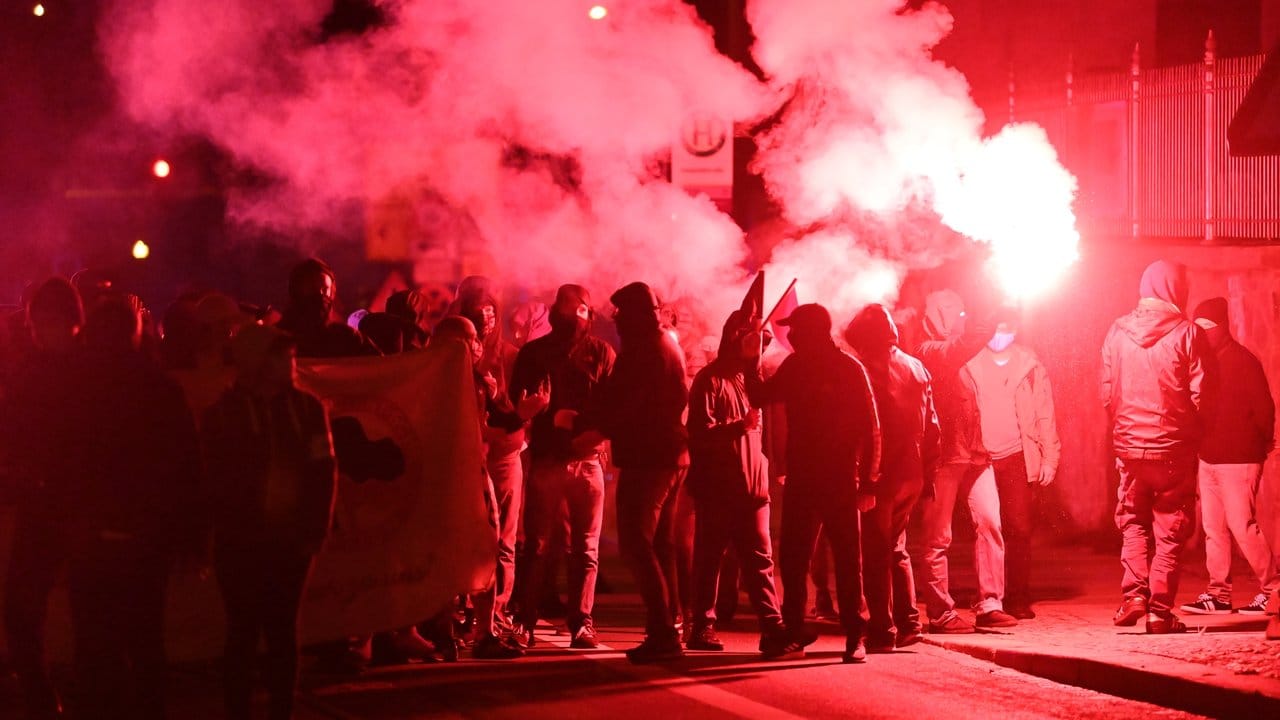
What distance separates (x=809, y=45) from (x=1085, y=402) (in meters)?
5.33

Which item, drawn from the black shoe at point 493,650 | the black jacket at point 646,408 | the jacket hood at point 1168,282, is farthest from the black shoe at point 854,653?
the jacket hood at point 1168,282

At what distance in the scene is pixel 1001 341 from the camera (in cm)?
1227

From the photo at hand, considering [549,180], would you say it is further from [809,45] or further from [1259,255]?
[1259,255]

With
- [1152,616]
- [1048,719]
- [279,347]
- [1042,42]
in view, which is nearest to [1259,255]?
[1152,616]

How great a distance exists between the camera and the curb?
27.0 ft

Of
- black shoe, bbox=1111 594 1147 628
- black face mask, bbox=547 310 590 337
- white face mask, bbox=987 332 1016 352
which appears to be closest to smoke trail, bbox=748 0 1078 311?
white face mask, bbox=987 332 1016 352

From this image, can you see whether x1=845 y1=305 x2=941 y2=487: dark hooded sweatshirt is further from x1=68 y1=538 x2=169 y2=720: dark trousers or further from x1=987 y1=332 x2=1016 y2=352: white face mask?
x1=68 y1=538 x2=169 y2=720: dark trousers

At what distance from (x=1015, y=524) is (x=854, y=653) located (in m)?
2.49

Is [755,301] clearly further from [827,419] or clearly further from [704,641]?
[704,641]

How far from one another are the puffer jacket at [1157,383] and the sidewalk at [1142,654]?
3.87 ft

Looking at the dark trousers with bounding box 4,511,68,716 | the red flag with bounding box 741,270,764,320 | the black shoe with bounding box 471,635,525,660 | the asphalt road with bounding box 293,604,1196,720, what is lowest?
the asphalt road with bounding box 293,604,1196,720

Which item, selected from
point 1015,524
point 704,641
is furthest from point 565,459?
point 1015,524

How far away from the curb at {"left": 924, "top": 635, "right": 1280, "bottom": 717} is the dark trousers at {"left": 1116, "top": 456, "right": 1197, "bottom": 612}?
4.46 ft

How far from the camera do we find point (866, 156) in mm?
14055
